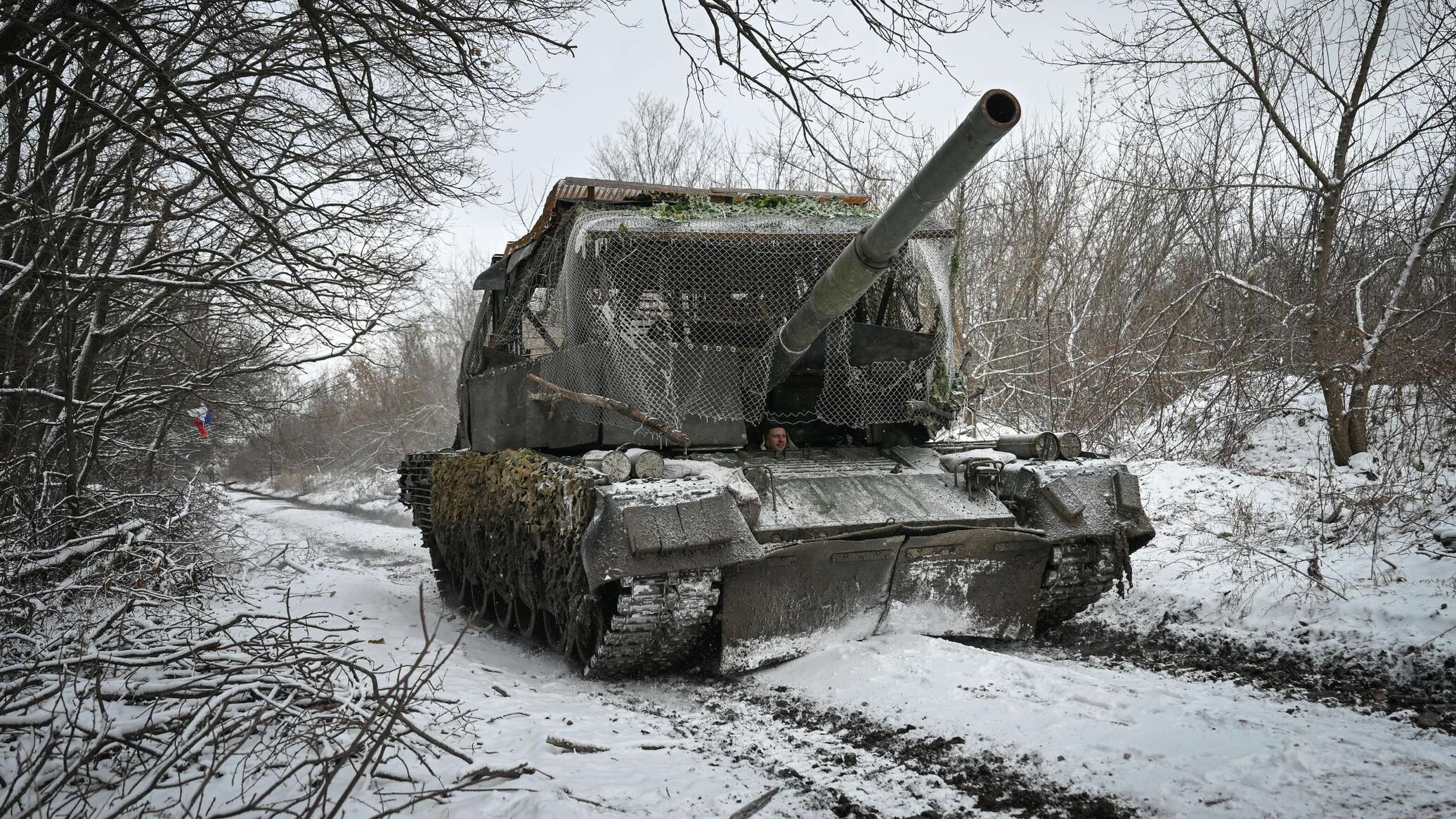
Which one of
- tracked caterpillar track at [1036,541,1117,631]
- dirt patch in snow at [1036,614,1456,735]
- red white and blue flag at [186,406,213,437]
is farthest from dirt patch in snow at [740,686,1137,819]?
red white and blue flag at [186,406,213,437]

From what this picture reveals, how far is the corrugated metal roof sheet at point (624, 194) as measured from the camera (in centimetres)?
626

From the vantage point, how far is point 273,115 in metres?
7.12

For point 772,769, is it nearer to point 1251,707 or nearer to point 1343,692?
point 1251,707

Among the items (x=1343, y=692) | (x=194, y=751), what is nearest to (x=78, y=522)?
(x=194, y=751)

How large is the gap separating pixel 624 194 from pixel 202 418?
7150mm

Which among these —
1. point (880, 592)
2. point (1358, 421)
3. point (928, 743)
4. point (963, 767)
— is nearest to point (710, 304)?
point (880, 592)

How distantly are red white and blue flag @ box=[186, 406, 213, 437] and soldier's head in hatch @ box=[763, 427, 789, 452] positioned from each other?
7.36 meters

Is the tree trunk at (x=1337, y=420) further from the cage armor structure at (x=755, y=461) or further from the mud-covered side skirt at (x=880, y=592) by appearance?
the mud-covered side skirt at (x=880, y=592)

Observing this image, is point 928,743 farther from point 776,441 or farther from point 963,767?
point 776,441

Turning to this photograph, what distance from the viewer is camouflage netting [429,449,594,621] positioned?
5.15 m

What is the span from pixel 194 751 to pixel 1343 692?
178 inches

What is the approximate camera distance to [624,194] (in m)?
6.79

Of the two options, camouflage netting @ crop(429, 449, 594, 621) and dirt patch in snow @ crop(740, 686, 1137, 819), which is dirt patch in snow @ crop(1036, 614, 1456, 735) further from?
camouflage netting @ crop(429, 449, 594, 621)

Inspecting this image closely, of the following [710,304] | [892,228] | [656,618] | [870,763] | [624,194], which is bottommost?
[870,763]
